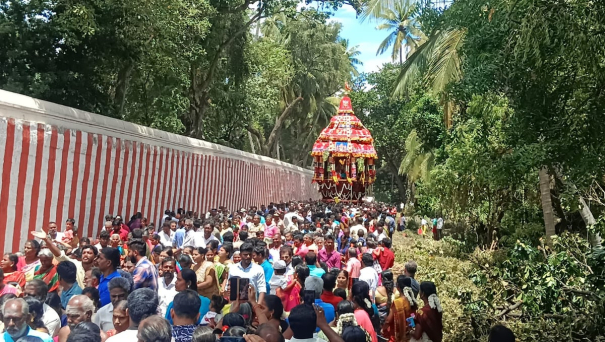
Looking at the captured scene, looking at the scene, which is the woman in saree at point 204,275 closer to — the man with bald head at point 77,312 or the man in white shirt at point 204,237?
the man with bald head at point 77,312

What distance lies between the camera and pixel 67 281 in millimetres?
5414

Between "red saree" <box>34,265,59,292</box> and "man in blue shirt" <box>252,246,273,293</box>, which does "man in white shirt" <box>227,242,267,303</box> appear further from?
"red saree" <box>34,265,59,292</box>

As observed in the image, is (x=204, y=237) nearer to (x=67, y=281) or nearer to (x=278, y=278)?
(x=278, y=278)

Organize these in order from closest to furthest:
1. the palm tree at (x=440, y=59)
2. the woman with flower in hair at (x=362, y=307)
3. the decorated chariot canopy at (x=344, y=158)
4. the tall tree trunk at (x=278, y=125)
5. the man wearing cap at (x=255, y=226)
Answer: the woman with flower in hair at (x=362, y=307) → the palm tree at (x=440, y=59) → the man wearing cap at (x=255, y=226) → the decorated chariot canopy at (x=344, y=158) → the tall tree trunk at (x=278, y=125)

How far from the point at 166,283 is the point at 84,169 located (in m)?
7.09

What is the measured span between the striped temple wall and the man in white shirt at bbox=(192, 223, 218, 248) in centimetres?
288

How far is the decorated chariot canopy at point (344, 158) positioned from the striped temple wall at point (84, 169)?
13.9 m

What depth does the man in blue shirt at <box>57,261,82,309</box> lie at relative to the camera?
539cm

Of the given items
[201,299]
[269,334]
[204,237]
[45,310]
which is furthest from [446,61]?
[45,310]

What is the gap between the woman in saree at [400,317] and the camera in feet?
18.9

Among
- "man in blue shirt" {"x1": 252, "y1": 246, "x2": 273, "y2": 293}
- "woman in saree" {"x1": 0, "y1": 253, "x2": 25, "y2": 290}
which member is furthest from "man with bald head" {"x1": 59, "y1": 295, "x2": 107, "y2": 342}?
"man in blue shirt" {"x1": 252, "y1": 246, "x2": 273, "y2": 293}

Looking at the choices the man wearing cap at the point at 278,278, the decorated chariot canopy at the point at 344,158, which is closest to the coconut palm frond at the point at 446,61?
the man wearing cap at the point at 278,278

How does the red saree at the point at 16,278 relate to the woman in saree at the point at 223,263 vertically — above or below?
below

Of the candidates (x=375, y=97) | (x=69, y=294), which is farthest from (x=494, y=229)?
(x=375, y=97)
